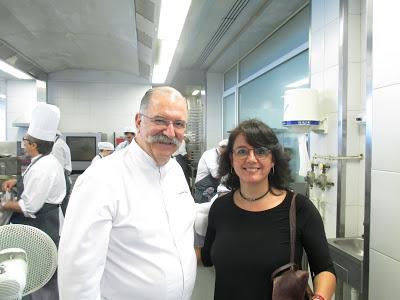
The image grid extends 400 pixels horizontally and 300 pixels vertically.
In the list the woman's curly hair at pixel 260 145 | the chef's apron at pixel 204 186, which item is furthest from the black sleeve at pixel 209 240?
the chef's apron at pixel 204 186

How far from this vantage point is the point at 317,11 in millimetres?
2309

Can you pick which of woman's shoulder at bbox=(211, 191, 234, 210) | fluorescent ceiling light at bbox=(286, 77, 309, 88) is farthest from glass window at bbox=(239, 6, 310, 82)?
woman's shoulder at bbox=(211, 191, 234, 210)

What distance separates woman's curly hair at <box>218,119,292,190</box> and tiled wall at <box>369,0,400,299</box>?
0.35 metres

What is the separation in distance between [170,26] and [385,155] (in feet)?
6.85

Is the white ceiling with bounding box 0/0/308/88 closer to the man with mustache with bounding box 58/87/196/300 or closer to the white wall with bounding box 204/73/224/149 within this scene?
the white wall with bounding box 204/73/224/149

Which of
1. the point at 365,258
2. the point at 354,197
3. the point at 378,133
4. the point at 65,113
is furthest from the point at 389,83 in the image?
the point at 65,113

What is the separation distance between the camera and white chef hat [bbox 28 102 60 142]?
2.40 metres

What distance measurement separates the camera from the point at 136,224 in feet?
3.58

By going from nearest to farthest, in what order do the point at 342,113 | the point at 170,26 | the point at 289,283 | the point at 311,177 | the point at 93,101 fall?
the point at 289,283 < the point at 342,113 < the point at 311,177 < the point at 170,26 < the point at 93,101

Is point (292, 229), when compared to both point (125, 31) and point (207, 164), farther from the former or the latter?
point (125, 31)

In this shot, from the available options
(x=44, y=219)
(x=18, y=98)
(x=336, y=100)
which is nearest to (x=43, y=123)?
(x=44, y=219)

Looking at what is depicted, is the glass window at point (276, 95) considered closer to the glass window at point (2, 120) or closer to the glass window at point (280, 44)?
the glass window at point (280, 44)

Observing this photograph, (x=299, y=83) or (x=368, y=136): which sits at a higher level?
(x=299, y=83)

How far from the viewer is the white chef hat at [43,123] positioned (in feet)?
7.88
